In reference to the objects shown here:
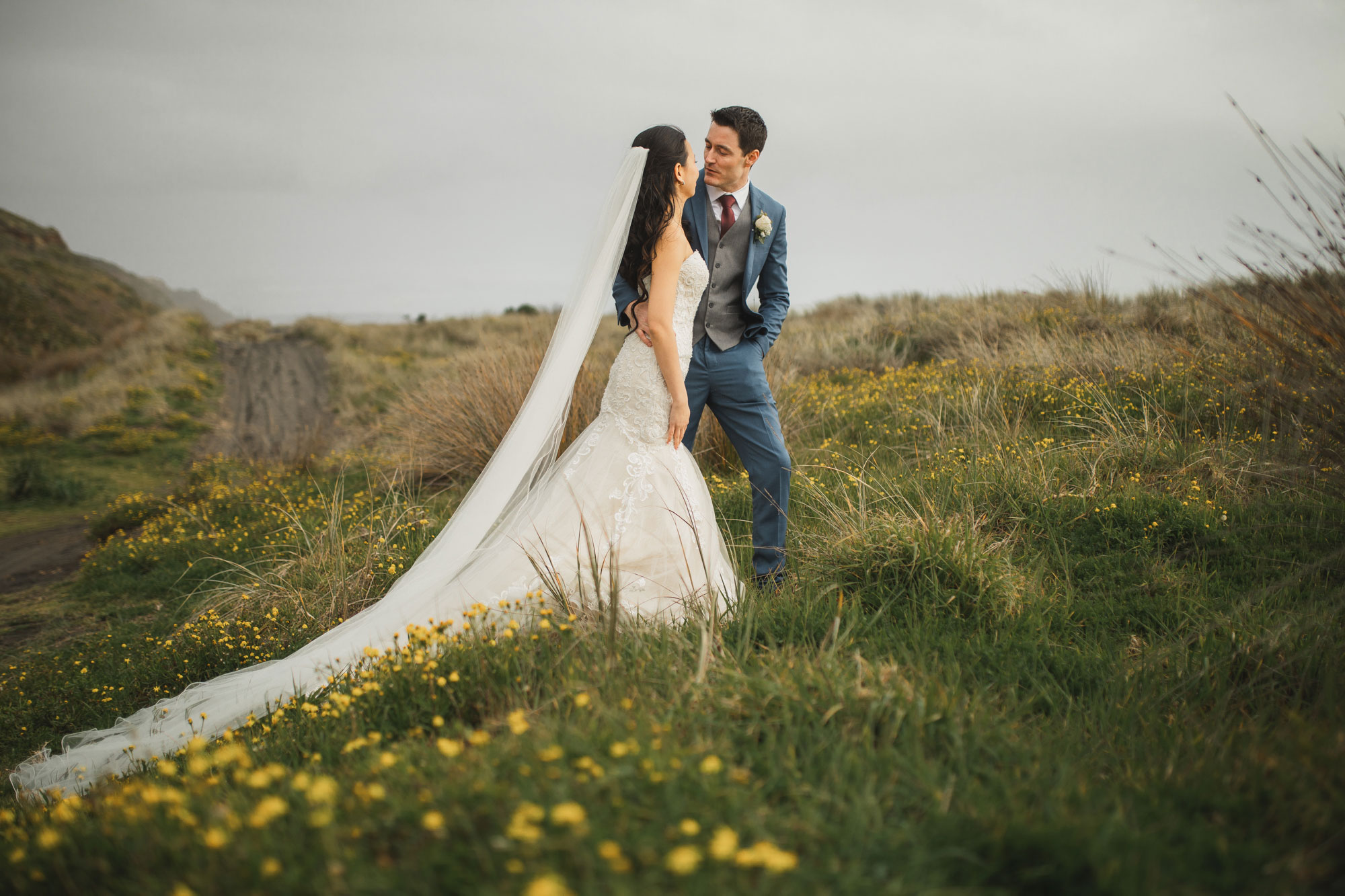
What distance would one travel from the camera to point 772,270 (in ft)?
13.4

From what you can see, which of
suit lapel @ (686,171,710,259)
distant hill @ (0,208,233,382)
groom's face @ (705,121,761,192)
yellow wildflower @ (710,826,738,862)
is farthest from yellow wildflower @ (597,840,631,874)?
distant hill @ (0,208,233,382)

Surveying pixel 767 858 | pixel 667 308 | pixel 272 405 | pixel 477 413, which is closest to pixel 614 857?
pixel 767 858

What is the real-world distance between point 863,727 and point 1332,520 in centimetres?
332

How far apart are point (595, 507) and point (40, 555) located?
7.09 metres

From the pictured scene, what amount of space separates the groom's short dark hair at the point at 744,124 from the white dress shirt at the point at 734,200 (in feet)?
0.70

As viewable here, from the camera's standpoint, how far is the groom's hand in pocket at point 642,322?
3.66 metres

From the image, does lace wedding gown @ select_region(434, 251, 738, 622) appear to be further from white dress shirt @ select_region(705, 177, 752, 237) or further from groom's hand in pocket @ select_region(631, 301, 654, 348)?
white dress shirt @ select_region(705, 177, 752, 237)

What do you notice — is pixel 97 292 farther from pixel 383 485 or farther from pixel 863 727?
pixel 863 727

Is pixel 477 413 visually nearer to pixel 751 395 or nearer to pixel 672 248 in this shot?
pixel 751 395

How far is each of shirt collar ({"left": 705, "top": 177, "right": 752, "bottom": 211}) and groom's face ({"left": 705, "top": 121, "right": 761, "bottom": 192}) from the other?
0.03m

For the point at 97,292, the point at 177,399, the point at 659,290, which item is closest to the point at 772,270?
the point at 659,290

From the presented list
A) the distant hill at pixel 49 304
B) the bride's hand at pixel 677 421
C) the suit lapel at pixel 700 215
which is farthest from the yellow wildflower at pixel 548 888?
the distant hill at pixel 49 304

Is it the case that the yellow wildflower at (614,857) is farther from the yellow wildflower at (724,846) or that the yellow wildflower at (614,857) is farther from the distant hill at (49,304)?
the distant hill at (49,304)

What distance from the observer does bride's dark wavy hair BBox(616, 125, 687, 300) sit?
3.46 meters
